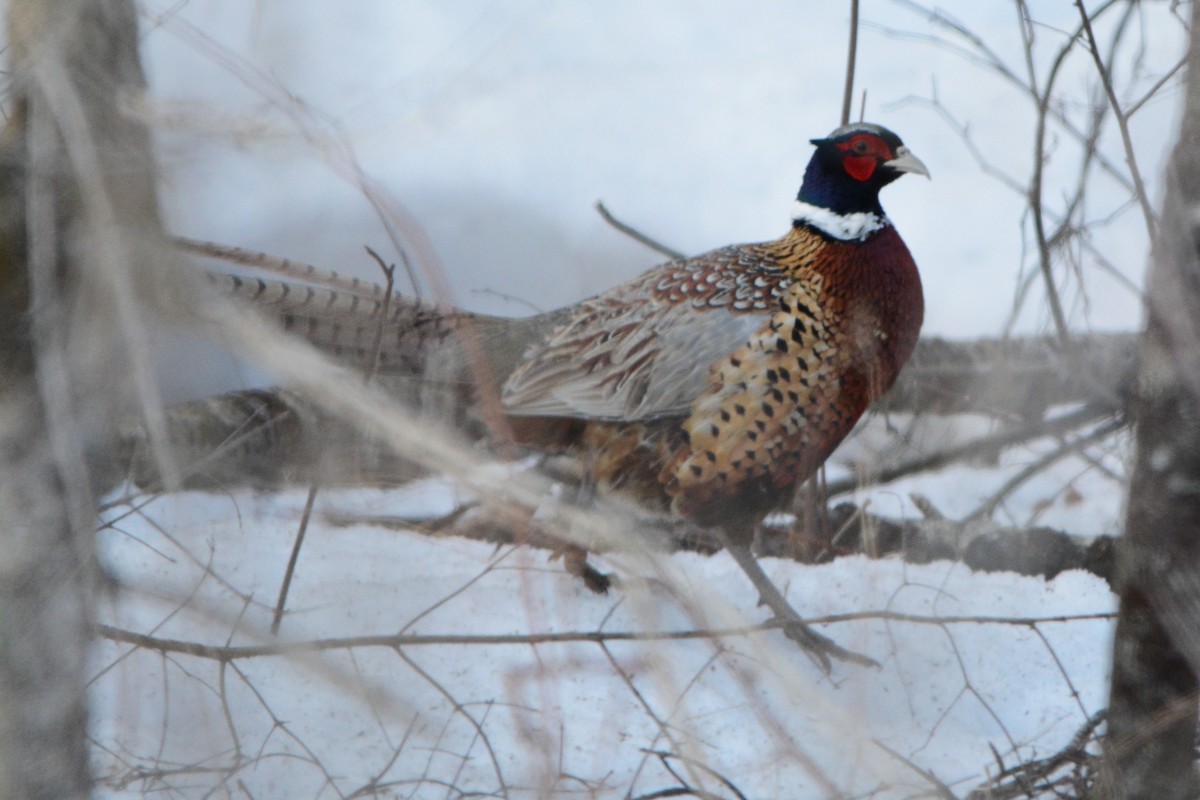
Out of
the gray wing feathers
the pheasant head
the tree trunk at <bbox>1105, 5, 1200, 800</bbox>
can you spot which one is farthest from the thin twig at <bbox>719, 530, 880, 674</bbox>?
the pheasant head

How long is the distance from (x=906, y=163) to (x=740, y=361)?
40 centimetres

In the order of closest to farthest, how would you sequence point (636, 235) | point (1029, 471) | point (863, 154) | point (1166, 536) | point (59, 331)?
point (59, 331), point (1166, 536), point (863, 154), point (636, 235), point (1029, 471)

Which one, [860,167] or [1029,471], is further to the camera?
[1029,471]

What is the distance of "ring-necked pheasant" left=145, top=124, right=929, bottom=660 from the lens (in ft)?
5.90

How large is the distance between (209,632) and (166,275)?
2.35 feet

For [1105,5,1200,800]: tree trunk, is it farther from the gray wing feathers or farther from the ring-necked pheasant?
the gray wing feathers

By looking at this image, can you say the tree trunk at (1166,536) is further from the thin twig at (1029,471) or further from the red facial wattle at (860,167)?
the thin twig at (1029,471)

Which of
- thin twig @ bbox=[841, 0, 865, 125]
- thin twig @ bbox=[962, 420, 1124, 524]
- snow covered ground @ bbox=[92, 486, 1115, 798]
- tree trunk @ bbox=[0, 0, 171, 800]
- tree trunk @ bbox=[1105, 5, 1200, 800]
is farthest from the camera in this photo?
thin twig @ bbox=[962, 420, 1124, 524]

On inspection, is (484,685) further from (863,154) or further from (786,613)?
(863,154)

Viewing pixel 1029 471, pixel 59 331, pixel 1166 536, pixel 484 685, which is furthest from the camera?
pixel 1029 471

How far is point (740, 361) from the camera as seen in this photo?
1.82 m

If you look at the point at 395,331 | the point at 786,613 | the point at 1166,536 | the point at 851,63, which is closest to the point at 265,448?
the point at 395,331

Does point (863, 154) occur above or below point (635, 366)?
above

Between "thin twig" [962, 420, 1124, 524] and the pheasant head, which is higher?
the pheasant head
